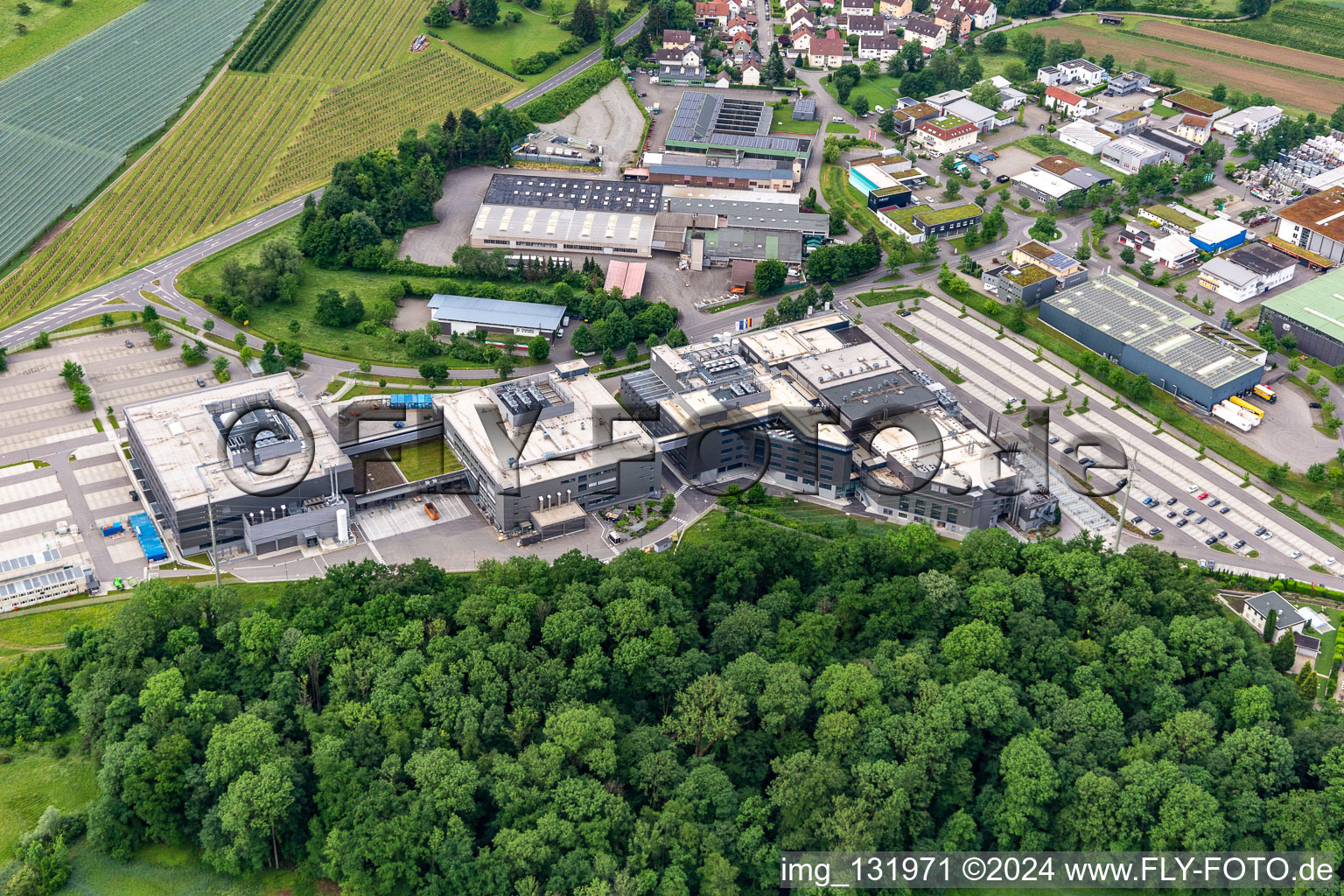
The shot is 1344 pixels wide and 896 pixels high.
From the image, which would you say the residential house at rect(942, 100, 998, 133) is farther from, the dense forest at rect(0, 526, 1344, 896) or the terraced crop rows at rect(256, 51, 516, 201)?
the dense forest at rect(0, 526, 1344, 896)

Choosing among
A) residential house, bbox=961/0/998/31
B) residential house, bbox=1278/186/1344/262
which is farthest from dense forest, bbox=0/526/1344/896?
residential house, bbox=961/0/998/31

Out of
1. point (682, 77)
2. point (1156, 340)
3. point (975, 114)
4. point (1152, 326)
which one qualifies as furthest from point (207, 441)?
point (975, 114)

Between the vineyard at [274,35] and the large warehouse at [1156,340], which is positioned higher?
the vineyard at [274,35]

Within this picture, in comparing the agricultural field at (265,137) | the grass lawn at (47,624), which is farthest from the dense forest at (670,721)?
the agricultural field at (265,137)

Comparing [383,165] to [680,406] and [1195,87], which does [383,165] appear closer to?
[680,406]

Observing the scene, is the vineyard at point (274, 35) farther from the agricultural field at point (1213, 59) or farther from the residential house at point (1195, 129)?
the residential house at point (1195, 129)

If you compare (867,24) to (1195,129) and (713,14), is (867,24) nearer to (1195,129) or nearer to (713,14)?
(713,14)

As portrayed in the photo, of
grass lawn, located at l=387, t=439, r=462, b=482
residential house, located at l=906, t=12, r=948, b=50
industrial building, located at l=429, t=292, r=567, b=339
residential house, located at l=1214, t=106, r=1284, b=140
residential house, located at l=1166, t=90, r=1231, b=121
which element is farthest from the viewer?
residential house, located at l=906, t=12, r=948, b=50
